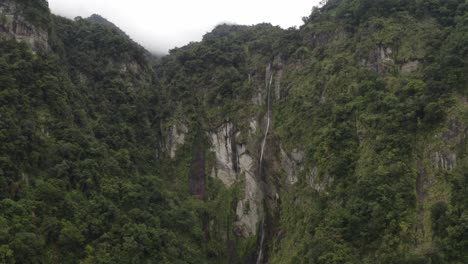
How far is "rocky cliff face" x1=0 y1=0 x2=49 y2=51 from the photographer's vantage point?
157ft

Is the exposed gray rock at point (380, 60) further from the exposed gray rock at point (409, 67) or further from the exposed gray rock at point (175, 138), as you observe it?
the exposed gray rock at point (175, 138)

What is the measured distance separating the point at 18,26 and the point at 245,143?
24.4 m

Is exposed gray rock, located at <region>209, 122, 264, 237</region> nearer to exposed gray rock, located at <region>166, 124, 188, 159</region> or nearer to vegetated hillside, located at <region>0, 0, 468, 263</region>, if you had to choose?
vegetated hillside, located at <region>0, 0, 468, 263</region>

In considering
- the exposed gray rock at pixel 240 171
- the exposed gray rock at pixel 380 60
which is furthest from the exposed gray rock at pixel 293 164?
the exposed gray rock at pixel 380 60

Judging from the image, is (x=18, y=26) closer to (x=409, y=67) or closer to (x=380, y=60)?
(x=380, y=60)

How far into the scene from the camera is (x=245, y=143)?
172 ft

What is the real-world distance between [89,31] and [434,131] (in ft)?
132

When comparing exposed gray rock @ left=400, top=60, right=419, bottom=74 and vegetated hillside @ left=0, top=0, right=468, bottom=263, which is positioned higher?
exposed gray rock @ left=400, top=60, right=419, bottom=74

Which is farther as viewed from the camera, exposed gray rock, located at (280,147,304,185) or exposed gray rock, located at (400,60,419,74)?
exposed gray rock, located at (280,147,304,185)

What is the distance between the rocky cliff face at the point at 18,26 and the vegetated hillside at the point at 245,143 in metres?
0.14

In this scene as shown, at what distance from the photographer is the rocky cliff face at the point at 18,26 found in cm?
4778

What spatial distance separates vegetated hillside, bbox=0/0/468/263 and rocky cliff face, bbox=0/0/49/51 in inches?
5.5

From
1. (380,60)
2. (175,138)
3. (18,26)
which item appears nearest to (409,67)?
(380,60)

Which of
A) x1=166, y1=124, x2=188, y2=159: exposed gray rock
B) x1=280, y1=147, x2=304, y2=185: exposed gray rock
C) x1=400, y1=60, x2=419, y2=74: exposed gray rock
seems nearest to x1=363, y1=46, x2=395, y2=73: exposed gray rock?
x1=400, y1=60, x2=419, y2=74: exposed gray rock
